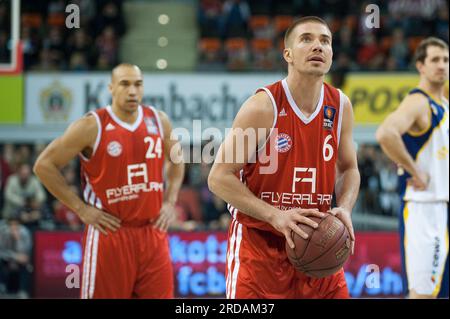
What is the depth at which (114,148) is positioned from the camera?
6.29m

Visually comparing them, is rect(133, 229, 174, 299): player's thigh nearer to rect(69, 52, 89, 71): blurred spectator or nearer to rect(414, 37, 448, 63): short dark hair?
rect(414, 37, 448, 63): short dark hair

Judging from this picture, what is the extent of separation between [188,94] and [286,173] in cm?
977

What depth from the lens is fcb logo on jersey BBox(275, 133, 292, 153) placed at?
4.50 meters

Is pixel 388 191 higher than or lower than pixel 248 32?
lower

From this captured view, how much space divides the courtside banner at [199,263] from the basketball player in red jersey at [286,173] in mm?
5877

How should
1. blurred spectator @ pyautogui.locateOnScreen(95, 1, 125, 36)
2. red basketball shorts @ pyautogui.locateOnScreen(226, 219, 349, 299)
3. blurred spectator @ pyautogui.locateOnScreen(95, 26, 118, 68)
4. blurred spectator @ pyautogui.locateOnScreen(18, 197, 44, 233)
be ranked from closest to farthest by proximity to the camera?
1. red basketball shorts @ pyautogui.locateOnScreen(226, 219, 349, 299)
2. blurred spectator @ pyautogui.locateOnScreen(18, 197, 44, 233)
3. blurred spectator @ pyautogui.locateOnScreen(95, 26, 118, 68)
4. blurred spectator @ pyautogui.locateOnScreen(95, 1, 125, 36)

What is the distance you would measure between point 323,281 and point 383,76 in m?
10.4

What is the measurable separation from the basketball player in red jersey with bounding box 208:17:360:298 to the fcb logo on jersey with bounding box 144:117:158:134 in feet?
6.24

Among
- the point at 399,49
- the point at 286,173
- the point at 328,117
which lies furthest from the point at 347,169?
the point at 399,49

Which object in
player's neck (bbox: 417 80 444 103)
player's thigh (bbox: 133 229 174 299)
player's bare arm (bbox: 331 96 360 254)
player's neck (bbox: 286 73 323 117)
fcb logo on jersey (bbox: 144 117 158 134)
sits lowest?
player's thigh (bbox: 133 229 174 299)

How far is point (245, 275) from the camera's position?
4.45 m

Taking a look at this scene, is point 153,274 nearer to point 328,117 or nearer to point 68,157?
point 68,157

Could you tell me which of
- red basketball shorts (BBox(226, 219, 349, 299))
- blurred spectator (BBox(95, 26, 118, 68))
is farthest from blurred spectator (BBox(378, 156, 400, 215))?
red basketball shorts (BBox(226, 219, 349, 299))

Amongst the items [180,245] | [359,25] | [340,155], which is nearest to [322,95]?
[340,155]
